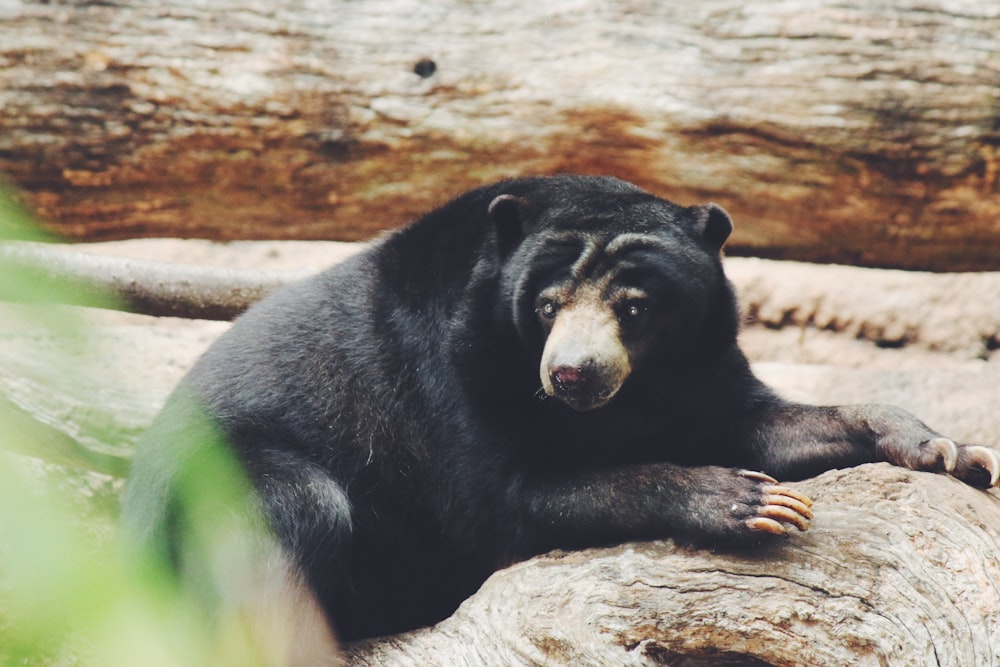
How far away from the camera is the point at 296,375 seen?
3939 millimetres

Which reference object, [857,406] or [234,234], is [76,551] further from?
[234,234]

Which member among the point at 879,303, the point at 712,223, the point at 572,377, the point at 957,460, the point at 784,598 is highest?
the point at 712,223

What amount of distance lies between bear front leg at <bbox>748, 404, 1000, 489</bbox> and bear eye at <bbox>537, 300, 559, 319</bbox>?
2.92 feet

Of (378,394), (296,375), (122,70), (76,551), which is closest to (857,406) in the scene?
(378,394)

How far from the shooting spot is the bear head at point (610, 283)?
3547 millimetres

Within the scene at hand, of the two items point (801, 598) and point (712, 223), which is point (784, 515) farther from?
point (712, 223)

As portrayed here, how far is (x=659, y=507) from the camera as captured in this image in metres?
3.25

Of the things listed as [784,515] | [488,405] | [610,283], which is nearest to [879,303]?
[610,283]

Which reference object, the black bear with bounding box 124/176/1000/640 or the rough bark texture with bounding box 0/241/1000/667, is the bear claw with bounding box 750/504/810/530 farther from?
the black bear with bounding box 124/176/1000/640

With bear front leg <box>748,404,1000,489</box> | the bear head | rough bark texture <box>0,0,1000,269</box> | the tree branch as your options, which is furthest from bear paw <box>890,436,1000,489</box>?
the tree branch

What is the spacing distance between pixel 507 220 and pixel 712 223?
77 centimetres

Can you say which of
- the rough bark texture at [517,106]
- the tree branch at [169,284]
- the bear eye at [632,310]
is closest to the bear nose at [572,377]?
the bear eye at [632,310]

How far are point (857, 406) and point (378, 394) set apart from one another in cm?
175

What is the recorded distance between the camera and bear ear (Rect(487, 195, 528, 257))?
3.83 metres
